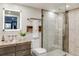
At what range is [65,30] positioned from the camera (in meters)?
3.24

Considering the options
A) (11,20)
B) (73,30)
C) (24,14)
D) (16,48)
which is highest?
(24,14)

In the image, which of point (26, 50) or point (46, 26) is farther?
point (46, 26)

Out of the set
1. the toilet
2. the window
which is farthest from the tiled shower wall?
the window

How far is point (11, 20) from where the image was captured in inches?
95.6

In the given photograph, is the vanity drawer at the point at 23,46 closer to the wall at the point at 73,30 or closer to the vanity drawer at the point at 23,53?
the vanity drawer at the point at 23,53

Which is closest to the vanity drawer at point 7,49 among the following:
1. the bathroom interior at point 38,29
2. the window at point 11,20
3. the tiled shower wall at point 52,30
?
the bathroom interior at point 38,29

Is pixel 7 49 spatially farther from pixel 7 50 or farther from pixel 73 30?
pixel 73 30

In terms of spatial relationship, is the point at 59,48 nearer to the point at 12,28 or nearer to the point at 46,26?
the point at 46,26

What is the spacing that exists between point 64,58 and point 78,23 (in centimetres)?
135

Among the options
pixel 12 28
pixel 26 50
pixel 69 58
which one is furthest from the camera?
pixel 26 50

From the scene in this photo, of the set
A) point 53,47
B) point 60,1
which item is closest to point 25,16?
point 60,1

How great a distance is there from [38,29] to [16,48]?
2.40ft

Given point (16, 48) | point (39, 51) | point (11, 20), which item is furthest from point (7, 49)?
point (39, 51)

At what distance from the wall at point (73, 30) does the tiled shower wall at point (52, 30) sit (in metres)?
0.32
